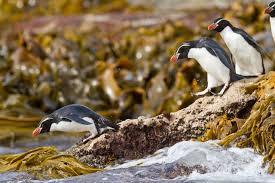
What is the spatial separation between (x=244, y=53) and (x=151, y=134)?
4.83 ft

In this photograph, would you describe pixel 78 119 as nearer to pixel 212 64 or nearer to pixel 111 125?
pixel 111 125

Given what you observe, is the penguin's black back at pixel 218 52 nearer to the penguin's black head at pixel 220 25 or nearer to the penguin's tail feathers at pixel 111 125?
the penguin's black head at pixel 220 25

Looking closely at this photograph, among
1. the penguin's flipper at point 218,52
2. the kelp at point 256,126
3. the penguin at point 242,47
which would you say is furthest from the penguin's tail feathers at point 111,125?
the penguin at point 242,47

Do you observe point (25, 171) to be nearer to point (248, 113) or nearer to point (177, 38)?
point (248, 113)

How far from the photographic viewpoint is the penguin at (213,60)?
7941 mm

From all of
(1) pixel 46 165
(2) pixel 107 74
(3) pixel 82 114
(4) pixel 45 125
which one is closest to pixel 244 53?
(3) pixel 82 114

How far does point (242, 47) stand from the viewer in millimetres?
8352

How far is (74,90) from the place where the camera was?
1580cm

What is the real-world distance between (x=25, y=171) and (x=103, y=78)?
29.1 ft

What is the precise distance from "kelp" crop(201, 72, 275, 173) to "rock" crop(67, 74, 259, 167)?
116mm

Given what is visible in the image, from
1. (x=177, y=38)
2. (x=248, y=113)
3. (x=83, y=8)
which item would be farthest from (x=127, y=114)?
(x=83, y=8)

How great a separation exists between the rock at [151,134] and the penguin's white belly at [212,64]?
0.19 m

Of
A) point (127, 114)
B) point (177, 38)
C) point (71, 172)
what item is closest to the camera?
point (71, 172)

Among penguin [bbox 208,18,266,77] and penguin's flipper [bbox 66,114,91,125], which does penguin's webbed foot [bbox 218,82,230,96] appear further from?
penguin's flipper [bbox 66,114,91,125]
